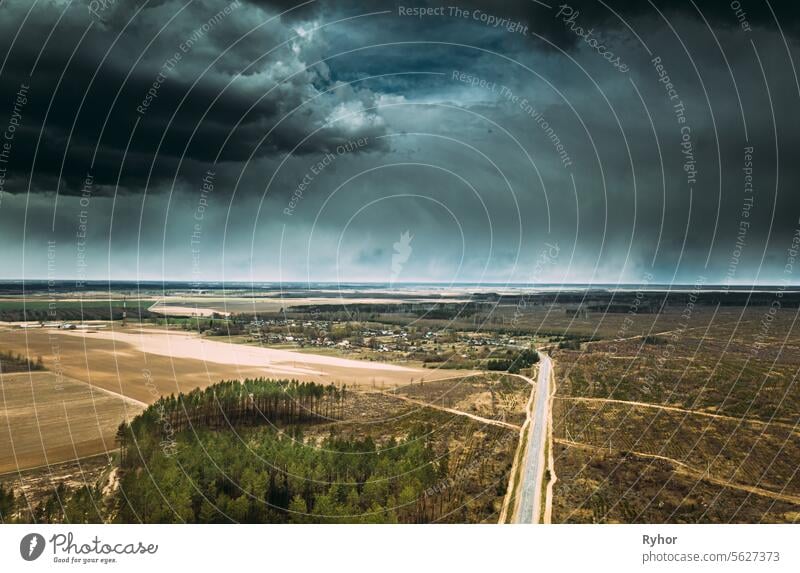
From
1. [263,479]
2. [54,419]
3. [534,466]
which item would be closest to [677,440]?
[534,466]

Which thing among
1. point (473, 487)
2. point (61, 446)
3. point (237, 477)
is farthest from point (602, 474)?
point (61, 446)

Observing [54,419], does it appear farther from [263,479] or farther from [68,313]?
[68,313]

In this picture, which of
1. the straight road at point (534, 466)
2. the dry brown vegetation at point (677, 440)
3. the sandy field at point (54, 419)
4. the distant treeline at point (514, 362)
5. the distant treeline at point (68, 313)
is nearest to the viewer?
the straight road at point (534, 466)

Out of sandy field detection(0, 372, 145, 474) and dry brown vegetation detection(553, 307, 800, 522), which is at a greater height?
sandy field detection(0, 372, 145, 474)

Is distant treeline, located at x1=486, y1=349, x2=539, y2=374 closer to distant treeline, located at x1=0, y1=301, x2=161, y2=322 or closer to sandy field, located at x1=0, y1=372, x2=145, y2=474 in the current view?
sandy field, located at x1=0, y1=372, x2=145, y2=474

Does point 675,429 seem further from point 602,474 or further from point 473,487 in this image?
point 473,487

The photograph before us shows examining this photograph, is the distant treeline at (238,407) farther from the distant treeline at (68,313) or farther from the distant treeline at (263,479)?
the distant treeline at (68,313)

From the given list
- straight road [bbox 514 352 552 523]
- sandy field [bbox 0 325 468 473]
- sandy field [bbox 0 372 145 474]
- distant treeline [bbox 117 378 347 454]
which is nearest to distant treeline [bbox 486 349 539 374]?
sandy field [bbox 0 325 468 473]

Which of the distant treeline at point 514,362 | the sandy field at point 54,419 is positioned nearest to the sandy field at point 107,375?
the sandy field at point 54,419
